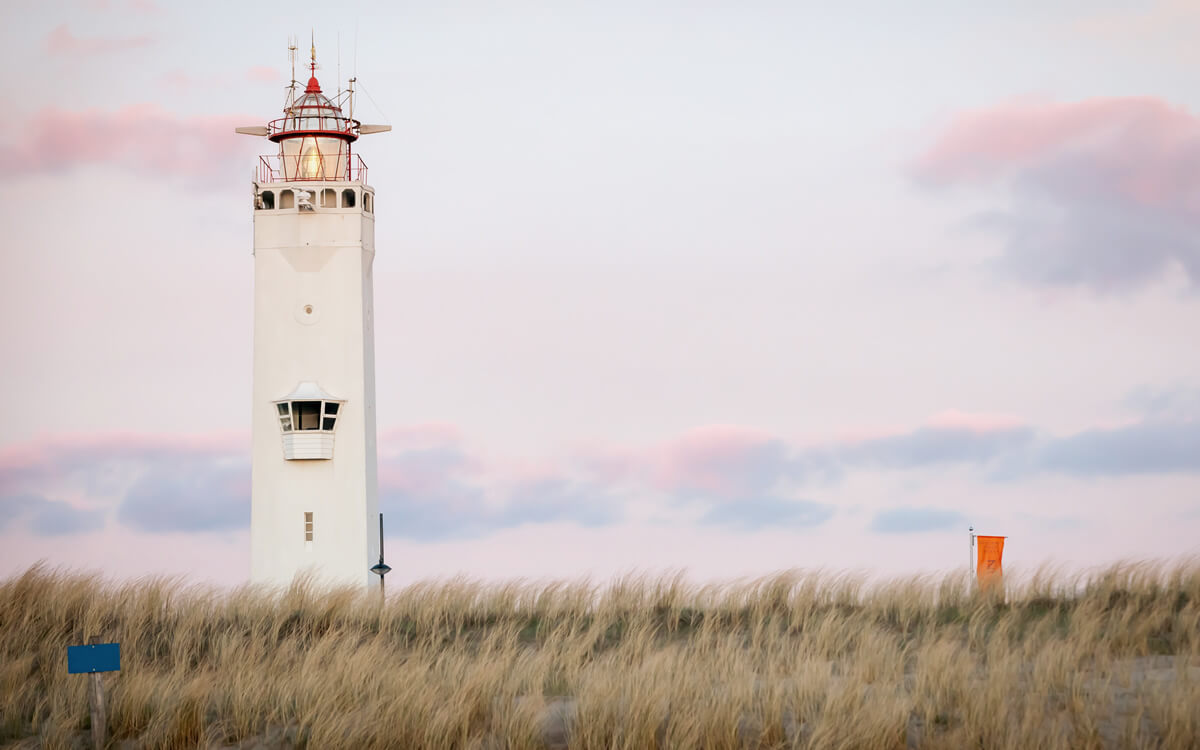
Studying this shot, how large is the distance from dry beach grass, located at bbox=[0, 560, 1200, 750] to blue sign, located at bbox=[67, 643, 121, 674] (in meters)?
1.07

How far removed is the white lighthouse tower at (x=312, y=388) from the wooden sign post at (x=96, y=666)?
1760 centimetres

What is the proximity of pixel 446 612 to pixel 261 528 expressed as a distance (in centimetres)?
1403

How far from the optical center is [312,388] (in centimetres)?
2875

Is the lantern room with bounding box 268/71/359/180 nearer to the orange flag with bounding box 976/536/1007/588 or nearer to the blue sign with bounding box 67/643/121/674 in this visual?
the orange flag with bounding box 976/536/1007/588

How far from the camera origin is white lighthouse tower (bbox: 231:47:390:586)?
28688 mm

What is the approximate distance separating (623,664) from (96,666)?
4.52 m

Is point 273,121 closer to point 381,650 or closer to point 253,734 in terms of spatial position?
point 381,650

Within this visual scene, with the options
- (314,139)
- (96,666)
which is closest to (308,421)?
(314,139)

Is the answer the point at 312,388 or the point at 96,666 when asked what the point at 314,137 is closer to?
the point at 312,388

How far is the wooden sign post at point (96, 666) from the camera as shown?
33.7ft

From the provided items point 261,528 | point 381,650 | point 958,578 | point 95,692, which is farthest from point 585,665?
point 261,528

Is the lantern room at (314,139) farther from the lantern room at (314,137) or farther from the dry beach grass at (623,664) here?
the dry beach grass at (623,664)

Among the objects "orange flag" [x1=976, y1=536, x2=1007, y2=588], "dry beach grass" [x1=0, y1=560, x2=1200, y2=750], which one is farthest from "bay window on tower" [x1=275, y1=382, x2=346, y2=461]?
"orange flag" [x1=976, y1=536, x2=1007, y2=588]

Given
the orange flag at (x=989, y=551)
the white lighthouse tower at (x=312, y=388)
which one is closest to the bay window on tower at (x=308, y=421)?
the white lighthouse tower at (x=312, y=388)
